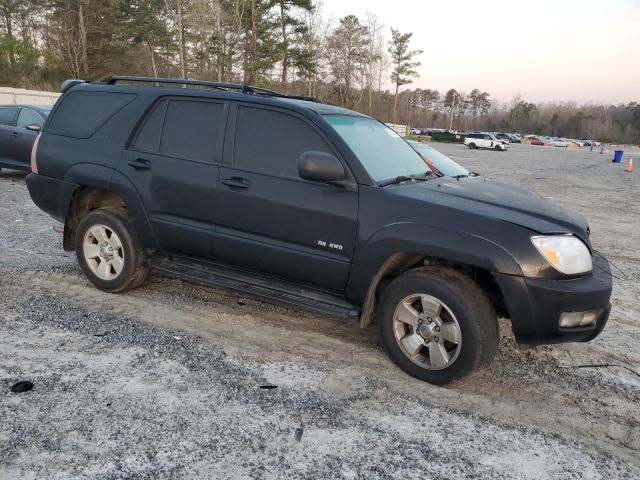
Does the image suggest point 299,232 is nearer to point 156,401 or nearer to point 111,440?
point 156,401

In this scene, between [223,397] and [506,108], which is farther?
[506,108]

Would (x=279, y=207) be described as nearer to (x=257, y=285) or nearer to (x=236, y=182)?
(x=236, y=182)

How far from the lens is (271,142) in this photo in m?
3.89

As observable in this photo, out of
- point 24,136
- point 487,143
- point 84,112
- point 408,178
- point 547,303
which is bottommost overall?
point 547,303

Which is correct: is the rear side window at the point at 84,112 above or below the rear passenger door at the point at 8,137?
above

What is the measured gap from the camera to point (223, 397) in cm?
308

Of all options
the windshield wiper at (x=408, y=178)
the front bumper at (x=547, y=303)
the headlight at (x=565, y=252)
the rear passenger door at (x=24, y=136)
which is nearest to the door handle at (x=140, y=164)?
the windshield wiper at (x=408, y=178)

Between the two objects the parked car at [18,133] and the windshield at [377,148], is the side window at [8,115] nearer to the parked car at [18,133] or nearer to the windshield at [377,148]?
the parked car at [18,133]

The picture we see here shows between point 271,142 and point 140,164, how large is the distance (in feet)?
4.11

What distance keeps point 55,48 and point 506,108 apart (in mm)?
124588

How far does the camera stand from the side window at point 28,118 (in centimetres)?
1041

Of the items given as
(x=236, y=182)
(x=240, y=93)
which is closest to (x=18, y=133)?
(x=240, y=93)

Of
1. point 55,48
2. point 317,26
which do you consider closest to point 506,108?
point 317,26

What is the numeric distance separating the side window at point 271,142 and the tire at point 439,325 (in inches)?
45.4
